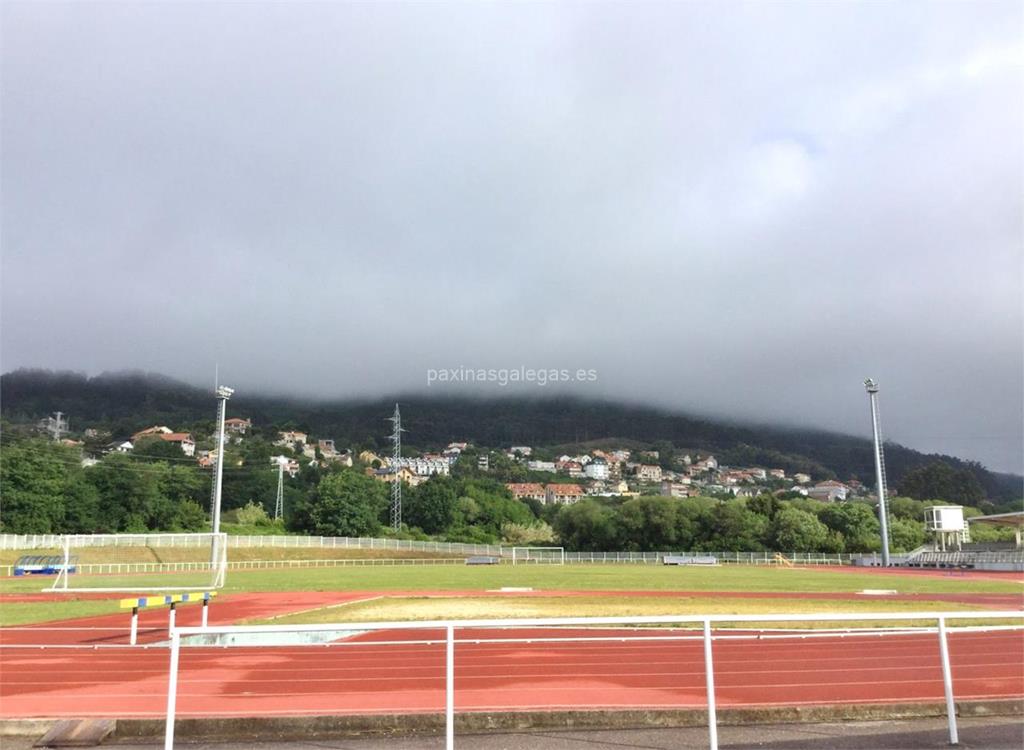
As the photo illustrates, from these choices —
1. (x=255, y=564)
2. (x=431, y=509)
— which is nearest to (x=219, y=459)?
(x=255, y=564)

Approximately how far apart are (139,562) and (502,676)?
3823 cm

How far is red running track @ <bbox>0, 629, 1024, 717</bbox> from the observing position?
9.22 meters

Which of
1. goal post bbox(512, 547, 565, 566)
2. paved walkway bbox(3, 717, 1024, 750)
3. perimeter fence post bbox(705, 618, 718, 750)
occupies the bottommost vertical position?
goal post bbox(512, 547, 565, 566)

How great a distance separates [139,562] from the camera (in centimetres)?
4225

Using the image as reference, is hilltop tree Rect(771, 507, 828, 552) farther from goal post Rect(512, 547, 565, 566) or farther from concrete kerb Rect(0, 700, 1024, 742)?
concrete kerb Rect(0, 700, 1024, 742)

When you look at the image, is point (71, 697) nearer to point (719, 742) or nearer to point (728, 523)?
point (719, 742)

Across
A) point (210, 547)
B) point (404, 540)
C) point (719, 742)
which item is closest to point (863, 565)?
point (404, 540)

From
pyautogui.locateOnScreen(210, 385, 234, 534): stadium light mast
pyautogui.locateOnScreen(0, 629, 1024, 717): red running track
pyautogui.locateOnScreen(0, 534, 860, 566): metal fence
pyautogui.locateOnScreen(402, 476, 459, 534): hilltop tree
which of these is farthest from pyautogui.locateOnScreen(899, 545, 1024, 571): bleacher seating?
pyautogui.locateOnScreen(402, 476, 459, 534): hilltop tree

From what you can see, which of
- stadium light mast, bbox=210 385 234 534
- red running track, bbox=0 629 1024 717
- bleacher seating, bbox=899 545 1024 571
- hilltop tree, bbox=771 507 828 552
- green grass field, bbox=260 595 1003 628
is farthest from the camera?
hilltop tree, bbox=771 507 828 552

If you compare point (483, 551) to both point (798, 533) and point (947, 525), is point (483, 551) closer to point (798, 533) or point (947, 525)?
point (798, 533)

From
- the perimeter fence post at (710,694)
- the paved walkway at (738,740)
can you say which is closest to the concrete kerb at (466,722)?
the paved walkway at (738,740)

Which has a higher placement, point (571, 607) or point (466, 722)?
point (466, 722)

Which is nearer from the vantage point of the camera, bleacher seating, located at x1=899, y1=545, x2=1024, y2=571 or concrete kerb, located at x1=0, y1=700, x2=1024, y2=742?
concrete kerb, located at x1=0, y1=700, x2=1024, y2=742

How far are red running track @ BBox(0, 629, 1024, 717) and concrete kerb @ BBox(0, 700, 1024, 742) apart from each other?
25 cm
